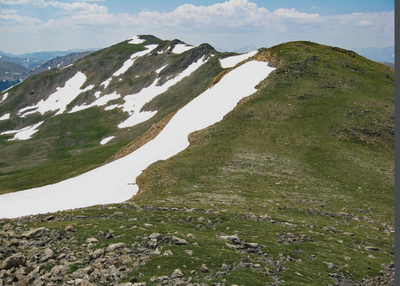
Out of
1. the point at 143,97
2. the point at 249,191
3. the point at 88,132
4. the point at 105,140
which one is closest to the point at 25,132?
the point at 88,132

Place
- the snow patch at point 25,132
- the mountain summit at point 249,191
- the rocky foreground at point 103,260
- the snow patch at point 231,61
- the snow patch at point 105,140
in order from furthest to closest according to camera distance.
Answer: the snow patch at point 25,132, the snow patch at point 231,61, the snow patch at point 105,140, the mountain summit at point 249,191, the rocky foreground at point 103,260

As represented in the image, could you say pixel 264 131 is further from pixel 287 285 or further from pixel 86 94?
pixel 86 94

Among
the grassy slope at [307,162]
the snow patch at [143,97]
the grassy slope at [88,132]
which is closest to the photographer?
the grassy slope at [307,162]

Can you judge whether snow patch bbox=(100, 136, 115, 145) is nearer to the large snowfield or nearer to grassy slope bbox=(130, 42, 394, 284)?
the large snowfield

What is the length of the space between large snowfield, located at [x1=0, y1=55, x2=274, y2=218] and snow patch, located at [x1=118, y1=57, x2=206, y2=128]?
91.5 m

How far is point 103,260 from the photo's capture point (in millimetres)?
13000

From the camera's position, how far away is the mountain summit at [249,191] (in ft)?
47.2

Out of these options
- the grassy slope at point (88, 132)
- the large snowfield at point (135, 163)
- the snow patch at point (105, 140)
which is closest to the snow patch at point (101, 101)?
the grassy slope at point (88, 132)

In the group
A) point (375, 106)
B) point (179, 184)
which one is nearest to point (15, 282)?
point (179, 184)

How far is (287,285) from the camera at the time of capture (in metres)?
13.3

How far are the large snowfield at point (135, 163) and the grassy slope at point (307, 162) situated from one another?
11.7ft

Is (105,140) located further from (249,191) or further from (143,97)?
(249,191)

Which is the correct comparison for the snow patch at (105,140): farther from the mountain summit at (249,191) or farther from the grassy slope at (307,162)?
the grassy slope at (307,162)

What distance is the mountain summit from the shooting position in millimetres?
14375
